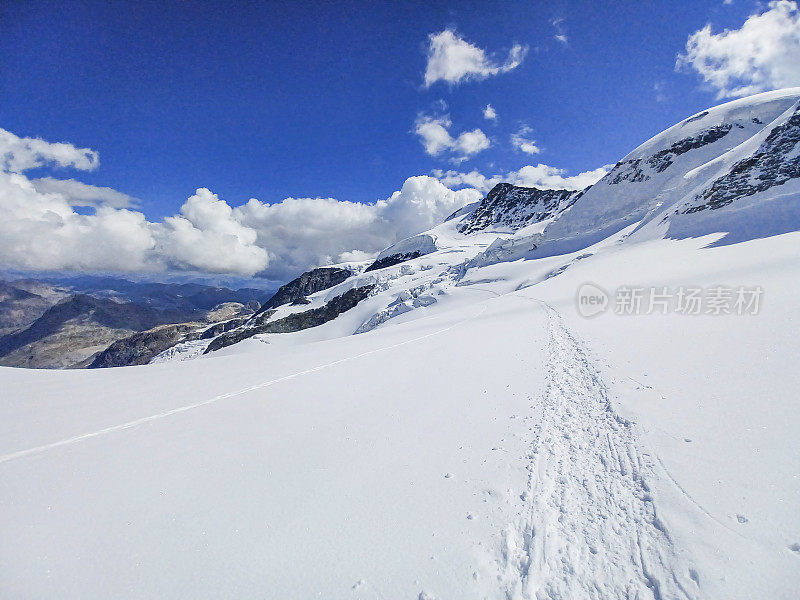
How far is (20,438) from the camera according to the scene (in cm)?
545

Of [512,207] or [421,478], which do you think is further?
[512,207]

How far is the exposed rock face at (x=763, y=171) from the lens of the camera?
35.8 metres

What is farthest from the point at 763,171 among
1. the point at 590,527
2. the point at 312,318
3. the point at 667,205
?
the point at 312,318

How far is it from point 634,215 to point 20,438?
73513 millimetres

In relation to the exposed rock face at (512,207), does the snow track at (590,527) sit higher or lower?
lower

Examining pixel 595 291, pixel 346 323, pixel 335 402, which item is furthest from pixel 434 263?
pixel 335 402

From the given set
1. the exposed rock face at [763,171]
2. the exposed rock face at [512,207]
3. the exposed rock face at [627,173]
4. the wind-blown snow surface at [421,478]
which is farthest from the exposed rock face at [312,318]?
the exposed rock face at [512,207]

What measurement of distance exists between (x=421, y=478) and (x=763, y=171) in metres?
55.5

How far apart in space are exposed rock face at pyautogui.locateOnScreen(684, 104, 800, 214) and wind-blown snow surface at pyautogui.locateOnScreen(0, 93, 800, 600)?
39166 mm

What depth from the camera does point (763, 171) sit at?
123 ft

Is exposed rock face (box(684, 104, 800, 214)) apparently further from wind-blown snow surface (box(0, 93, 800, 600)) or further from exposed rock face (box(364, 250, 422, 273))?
exposed rock face (box(364, 250, 422, 273))

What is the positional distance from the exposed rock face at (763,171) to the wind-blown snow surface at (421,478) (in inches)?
1542

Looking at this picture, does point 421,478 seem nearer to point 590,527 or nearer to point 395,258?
point 590,527

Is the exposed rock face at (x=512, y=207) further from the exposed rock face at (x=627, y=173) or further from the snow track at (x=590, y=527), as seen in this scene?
the snow track at (x=590, y=527)
